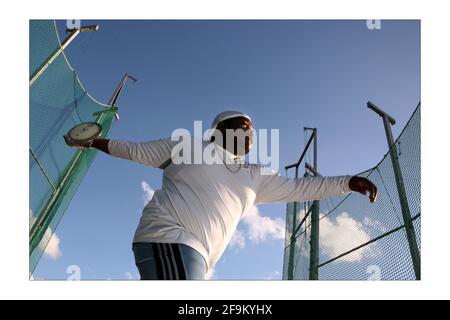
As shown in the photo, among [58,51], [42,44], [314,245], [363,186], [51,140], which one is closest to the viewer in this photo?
[363,186]

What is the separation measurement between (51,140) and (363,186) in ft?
11.3

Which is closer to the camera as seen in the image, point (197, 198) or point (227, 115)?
point (197, 198)

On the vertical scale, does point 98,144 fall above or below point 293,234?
below

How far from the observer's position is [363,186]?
2102mm

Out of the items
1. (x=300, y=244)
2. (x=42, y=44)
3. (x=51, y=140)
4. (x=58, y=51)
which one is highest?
(x=58, y=51)

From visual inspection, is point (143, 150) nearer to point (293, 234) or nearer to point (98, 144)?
point (98, 144)

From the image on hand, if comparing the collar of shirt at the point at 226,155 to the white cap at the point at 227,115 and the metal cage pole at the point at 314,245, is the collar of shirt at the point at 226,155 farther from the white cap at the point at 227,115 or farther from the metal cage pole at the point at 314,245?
the metal cage pole at the point at 314,245

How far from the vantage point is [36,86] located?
3.89 meters

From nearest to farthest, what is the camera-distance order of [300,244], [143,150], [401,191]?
[143,150] < [401,191] < [300,244]

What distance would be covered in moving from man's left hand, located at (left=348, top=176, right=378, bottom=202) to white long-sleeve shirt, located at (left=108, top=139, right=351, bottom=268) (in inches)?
15.6


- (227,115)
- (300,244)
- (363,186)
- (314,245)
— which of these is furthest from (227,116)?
(300,244)

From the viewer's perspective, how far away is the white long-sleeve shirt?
1684mm
